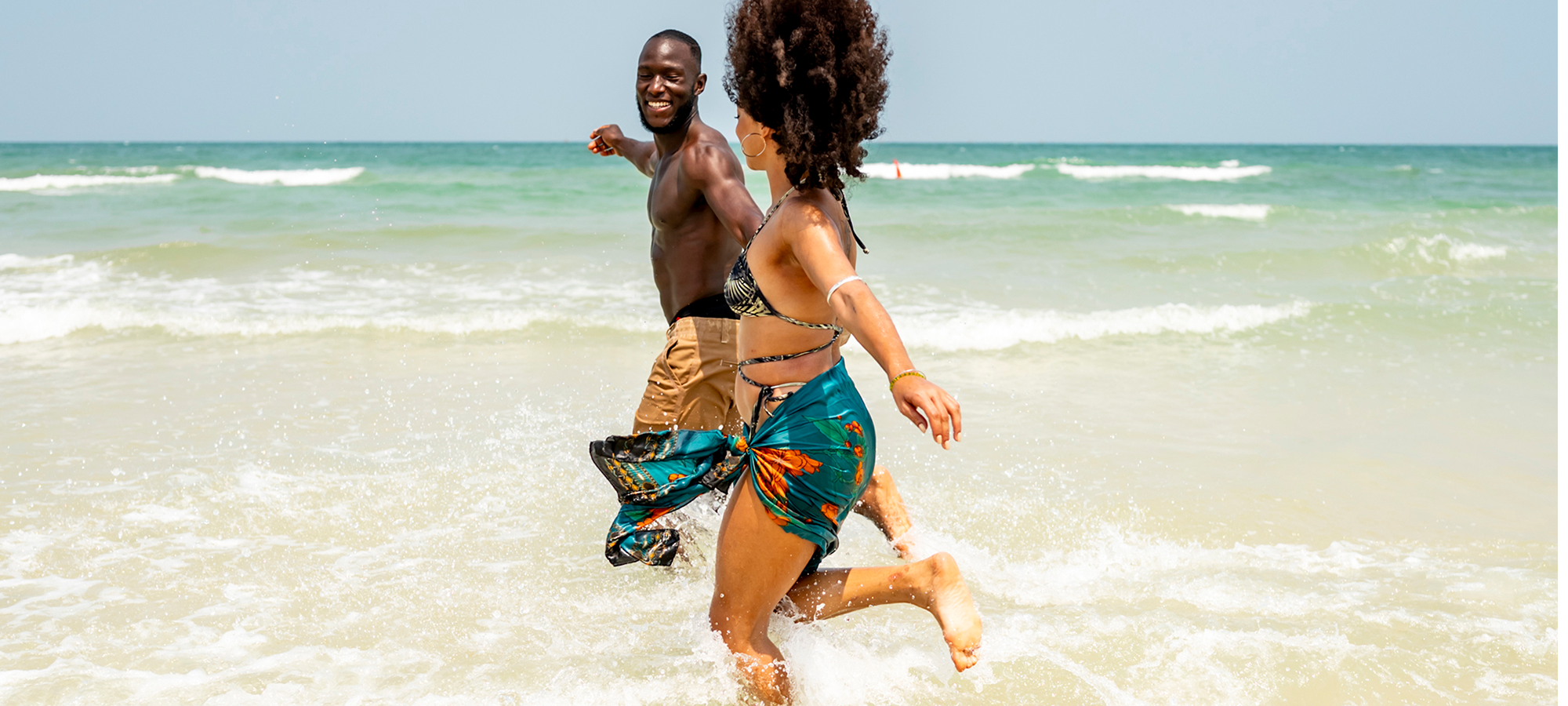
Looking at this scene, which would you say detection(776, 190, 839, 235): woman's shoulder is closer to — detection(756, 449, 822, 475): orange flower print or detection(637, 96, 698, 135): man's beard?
Answer: detection(756, 449, 822, 475): orange flower print

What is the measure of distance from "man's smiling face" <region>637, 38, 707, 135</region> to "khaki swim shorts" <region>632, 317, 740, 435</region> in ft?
2.32

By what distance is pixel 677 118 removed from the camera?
3922 millimetres

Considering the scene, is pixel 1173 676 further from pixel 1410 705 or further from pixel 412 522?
pixel 412 522

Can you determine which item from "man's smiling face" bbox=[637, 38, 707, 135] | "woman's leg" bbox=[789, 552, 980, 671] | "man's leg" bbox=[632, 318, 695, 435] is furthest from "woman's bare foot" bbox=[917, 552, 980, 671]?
"man's smiling face" bbox=[637, 38, 707, 135]

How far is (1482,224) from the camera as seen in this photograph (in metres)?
17.7

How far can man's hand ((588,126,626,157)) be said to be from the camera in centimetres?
477

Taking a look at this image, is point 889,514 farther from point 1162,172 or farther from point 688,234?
point 1162,172

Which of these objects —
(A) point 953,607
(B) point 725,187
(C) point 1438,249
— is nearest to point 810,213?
(A) point 953,607

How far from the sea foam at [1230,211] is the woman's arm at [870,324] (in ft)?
57.1

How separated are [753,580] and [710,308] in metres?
1.53

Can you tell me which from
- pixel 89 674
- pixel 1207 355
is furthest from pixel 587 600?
pixel 1207 355

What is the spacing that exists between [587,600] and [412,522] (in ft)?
3.70

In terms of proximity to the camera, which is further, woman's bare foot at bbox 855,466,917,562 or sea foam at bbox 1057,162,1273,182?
sea foam at bbox 1057,162,1273,182

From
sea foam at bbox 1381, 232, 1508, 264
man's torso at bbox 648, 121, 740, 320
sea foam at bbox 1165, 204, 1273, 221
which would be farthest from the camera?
sea foam at bbox 1165, 204, 1273, 221
